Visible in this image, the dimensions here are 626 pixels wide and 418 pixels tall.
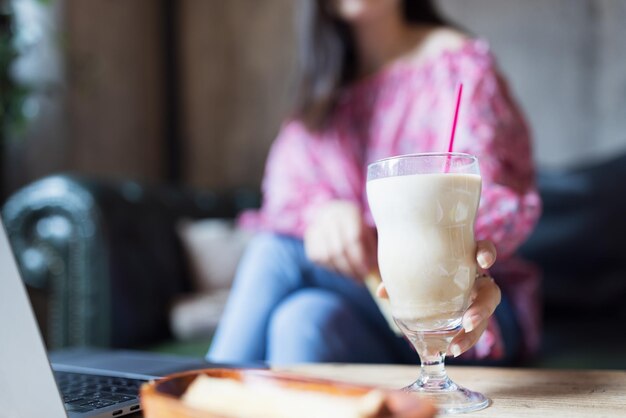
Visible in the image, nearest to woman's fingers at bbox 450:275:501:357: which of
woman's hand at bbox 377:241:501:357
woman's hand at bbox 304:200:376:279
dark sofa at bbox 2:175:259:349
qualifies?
woman's hand at bbox 377:241:501:357

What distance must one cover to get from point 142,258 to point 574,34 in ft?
5.78

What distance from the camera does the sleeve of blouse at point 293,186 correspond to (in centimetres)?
121

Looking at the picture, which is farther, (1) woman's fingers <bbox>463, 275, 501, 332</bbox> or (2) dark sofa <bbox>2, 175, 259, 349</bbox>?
(2) dark sofa <bbox>2, 175, 259, 349</bbox>

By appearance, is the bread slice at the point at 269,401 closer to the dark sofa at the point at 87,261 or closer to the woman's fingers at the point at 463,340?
the woman's fingers at the point at 463,340

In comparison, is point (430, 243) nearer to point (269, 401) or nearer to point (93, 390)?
point (269, 401)

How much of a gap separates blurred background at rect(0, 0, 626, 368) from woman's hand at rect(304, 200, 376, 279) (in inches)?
28.7

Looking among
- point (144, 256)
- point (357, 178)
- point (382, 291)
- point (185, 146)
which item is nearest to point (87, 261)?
point (144, 256)

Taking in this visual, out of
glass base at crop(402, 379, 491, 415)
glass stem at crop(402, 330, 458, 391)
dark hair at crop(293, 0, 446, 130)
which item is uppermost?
dark hair at crop(293, 0, 446, 130)

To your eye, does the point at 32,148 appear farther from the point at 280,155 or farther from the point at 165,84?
the point at 280,155

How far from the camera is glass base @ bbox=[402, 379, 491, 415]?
55 cm

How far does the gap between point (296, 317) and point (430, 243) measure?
1.17 feet

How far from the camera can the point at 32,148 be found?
105 inches

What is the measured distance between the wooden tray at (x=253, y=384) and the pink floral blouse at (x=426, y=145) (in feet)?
1.74

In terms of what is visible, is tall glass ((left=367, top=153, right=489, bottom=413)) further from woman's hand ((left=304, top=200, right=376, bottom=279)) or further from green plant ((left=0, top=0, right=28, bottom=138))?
green plant ((left=0, top=0, right=28, bottom=138))
